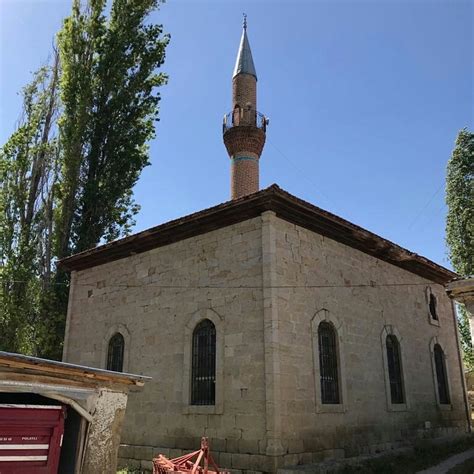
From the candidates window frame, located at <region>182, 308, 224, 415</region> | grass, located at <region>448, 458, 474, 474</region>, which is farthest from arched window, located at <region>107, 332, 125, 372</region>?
grass, located at <region>448, 458, 474, 474</region>

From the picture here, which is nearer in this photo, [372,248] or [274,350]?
[274,350]

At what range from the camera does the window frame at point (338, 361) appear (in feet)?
28.1

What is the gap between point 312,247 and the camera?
961cm

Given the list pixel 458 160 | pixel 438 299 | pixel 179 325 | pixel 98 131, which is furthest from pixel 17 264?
pixel 458 160

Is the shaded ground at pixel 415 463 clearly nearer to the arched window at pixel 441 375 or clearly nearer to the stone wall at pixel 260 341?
the stone wall at pixel 260 341

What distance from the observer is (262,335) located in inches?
322

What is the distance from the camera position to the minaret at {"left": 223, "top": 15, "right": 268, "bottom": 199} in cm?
1658

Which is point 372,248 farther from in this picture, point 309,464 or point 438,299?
point 309,464

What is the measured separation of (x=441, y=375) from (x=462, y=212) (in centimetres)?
1189

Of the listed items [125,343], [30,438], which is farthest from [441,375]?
[30,438]

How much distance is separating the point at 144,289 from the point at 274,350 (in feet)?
12.9

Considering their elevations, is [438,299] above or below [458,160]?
below

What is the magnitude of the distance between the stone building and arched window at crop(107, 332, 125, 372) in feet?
0.12

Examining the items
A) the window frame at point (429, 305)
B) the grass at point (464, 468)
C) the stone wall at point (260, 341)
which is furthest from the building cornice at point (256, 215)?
the grass at point (464, 468)
